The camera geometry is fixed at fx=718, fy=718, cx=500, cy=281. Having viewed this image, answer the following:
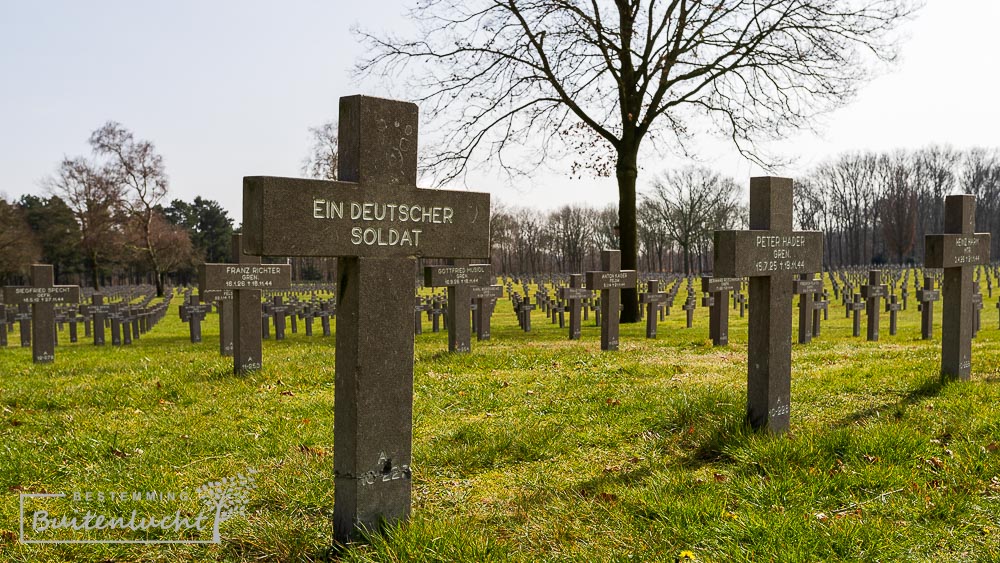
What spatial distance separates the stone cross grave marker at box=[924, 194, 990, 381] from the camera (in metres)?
6.98

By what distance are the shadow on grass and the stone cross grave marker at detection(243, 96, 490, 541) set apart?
364 cm

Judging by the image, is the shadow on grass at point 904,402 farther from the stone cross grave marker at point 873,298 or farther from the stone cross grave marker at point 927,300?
the stone cross grave marker at point 873,298

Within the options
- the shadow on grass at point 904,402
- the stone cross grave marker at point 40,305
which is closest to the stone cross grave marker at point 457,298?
the shadow on grass at point 904,402

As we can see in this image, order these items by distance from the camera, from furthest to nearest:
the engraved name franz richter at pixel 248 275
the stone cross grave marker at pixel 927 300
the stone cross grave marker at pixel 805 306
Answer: the stone cross grave marker at pixel 805 306
the stone cross grave marker at pixel 927 300
the engraved name franz richter at pixel 248 275

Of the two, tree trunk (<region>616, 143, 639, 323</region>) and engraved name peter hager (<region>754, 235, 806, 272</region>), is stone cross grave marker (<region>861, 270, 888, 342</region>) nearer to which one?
tree trunk (<region>616, 143, 639, 323</region>)

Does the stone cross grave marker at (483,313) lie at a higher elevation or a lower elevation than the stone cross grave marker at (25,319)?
higher

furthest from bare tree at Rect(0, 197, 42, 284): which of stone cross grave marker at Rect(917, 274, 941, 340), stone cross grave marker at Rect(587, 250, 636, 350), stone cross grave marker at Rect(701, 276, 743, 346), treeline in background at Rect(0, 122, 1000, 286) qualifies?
stone cross grave marker at Rect(917, 274, 941, 340)

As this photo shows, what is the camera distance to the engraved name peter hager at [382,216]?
334 cm

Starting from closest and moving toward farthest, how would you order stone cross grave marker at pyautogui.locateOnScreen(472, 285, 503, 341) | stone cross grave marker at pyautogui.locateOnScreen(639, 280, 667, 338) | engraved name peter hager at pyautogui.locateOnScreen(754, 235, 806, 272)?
engraved name peter hager at pyautogui.locateOnScreen(754, 235, 806, 272) < stone cross grave marker at pyautogui.locateOnScreen(472, 285, 503, 341) < stone cross grave marker at pyautogui.locateOnScreen(639, 280, 667, 338)

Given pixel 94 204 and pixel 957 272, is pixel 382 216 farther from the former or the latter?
pixel 94 204

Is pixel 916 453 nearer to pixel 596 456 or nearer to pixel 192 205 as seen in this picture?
pixel 596 456

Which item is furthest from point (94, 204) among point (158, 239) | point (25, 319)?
point (25, 319)

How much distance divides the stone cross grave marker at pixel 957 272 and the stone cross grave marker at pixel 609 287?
17.4 ft

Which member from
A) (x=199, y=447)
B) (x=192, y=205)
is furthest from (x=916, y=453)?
(x=192, y=205)
